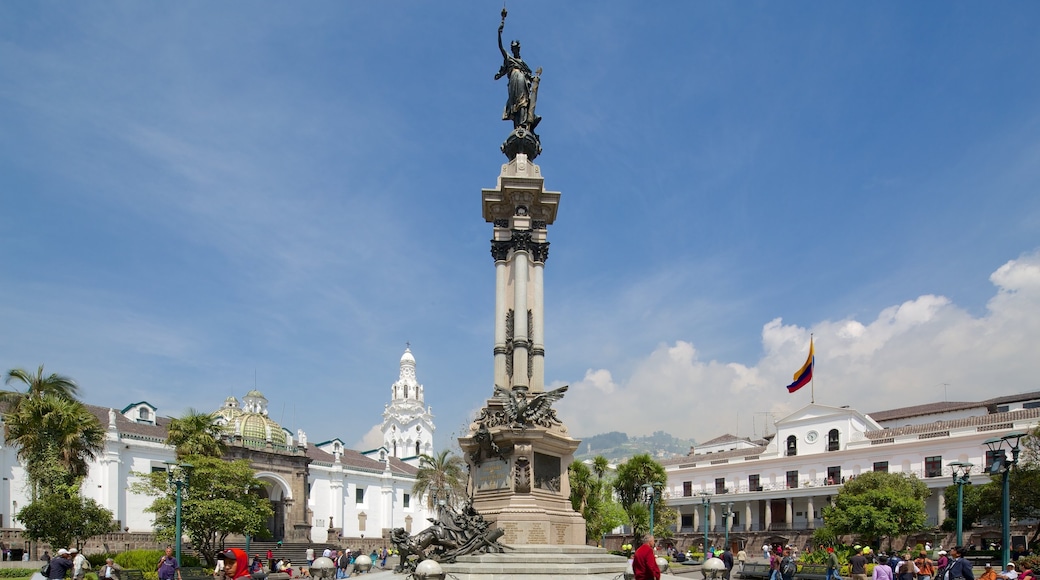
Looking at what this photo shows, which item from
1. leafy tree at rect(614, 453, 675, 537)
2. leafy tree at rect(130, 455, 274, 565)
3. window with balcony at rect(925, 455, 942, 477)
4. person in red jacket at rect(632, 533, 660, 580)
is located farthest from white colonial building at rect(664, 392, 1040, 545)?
person in red jacket at rect(632, 533, 660, 580)

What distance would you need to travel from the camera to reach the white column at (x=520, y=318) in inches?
932

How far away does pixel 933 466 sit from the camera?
55.2m

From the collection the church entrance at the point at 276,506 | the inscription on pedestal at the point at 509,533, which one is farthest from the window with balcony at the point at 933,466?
the church entrance at the point at 276,506

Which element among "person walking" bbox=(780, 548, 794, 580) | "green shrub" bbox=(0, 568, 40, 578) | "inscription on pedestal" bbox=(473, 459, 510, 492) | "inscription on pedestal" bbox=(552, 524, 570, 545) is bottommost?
"green shrub" bbox=(0, 568, 40, 578)

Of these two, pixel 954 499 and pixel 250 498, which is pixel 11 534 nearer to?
pixel 250 498

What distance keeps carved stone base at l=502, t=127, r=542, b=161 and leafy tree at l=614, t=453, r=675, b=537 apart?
84.4 ft

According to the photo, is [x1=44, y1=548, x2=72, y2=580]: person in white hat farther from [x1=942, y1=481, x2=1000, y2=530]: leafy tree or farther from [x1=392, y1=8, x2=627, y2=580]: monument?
[x1=942, y1=481, x2=1000, y2=530]: leafy tree

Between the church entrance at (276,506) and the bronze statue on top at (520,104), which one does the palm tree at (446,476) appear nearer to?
the church entrance at (276,506)

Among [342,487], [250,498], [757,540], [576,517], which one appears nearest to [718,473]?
[757,540]

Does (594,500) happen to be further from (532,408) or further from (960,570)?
(960,570)

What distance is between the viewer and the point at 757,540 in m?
61.0

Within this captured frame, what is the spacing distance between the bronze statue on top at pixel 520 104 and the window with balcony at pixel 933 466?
142 ft

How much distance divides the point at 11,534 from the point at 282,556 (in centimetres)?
1742

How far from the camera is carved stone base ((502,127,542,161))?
25969 millimetres
